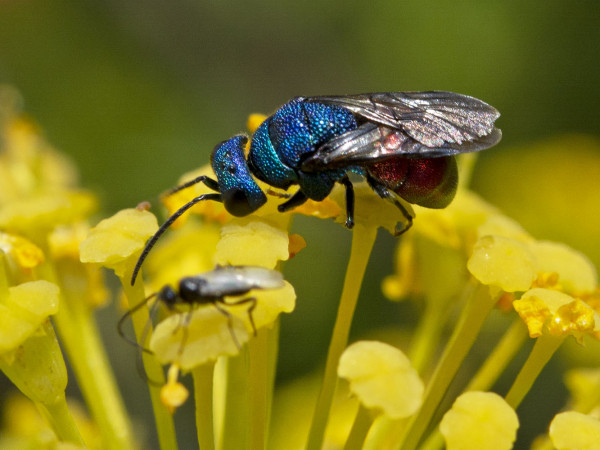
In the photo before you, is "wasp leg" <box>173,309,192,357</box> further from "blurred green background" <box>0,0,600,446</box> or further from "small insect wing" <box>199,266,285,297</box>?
"blurred green background" <box>0,0,600,446</box>

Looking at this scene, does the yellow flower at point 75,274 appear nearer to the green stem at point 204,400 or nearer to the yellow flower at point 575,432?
the green stem at point 204,400

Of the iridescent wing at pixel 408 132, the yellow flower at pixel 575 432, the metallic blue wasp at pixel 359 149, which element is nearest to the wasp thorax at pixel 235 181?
the metallic blue wasp at pixel 359 149

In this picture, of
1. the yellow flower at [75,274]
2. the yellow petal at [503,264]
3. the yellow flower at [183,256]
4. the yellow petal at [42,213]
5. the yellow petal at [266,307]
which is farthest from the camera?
the yellow flower at [183,256]

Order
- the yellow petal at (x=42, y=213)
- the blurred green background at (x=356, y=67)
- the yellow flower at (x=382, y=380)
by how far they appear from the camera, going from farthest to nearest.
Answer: the blurred green background at (x=356, y=67) < the yellow petal at (x=42, y=213) < the yellow flower at (x=382, y=380)

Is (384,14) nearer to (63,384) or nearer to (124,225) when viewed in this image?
(124,225)

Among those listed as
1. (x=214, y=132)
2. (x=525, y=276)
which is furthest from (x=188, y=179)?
(x=214, y=132)

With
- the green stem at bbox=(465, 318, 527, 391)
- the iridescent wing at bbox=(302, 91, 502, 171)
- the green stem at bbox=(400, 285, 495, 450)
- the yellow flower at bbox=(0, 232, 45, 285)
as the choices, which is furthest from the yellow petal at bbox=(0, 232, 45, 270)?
the green stem at bbox=(465, 318, 527, 391)

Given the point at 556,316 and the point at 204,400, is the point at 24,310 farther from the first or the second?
the point at 556,316
